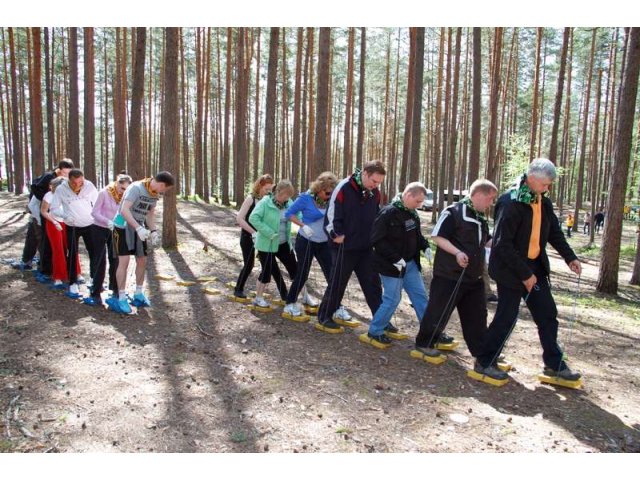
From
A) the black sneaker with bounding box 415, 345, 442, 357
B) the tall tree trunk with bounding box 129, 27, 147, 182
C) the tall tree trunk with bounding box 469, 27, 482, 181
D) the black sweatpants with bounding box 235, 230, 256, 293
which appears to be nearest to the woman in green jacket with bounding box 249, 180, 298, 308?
the black sweatpants with bounding box 235, 230, 256, 293

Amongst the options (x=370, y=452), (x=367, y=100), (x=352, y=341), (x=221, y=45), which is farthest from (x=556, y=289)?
(x=367, y=100)

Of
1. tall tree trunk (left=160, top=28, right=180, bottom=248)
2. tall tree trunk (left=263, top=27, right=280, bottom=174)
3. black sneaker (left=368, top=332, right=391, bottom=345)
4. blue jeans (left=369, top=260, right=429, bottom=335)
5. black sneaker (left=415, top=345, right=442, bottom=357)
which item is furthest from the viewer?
tall tree trunk (left=263, top=27, right=280, bottom=174)

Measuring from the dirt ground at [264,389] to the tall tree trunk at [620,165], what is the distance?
14.6 ft

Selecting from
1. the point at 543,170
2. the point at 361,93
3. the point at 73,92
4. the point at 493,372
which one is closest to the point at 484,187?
the point at 543,170

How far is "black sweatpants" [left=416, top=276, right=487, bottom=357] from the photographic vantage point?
4863 mm

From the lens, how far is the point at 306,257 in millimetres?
6414

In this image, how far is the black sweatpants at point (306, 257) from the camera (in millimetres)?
6402

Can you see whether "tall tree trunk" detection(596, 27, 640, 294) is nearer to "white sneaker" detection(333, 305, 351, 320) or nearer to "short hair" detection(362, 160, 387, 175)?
"white sneaker" detection(333, 305, 351, 320)

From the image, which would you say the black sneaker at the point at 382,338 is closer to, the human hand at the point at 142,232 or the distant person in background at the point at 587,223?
the human hand at the point at 142,232

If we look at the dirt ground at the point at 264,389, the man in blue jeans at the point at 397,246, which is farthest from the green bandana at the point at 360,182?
the dirt ground at the point at 264,389

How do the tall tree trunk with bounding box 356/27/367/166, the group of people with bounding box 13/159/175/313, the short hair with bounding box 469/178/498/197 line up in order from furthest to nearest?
the tall tree trunk with bounding box 356/27/367/166 → the group of people with bounding box 13/159/175/313 → the short hair with bounding box 469/178/498/197

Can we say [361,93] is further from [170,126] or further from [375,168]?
[375,168]

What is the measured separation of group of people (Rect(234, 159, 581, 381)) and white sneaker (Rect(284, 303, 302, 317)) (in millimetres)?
14

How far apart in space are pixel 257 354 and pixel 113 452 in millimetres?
2116
